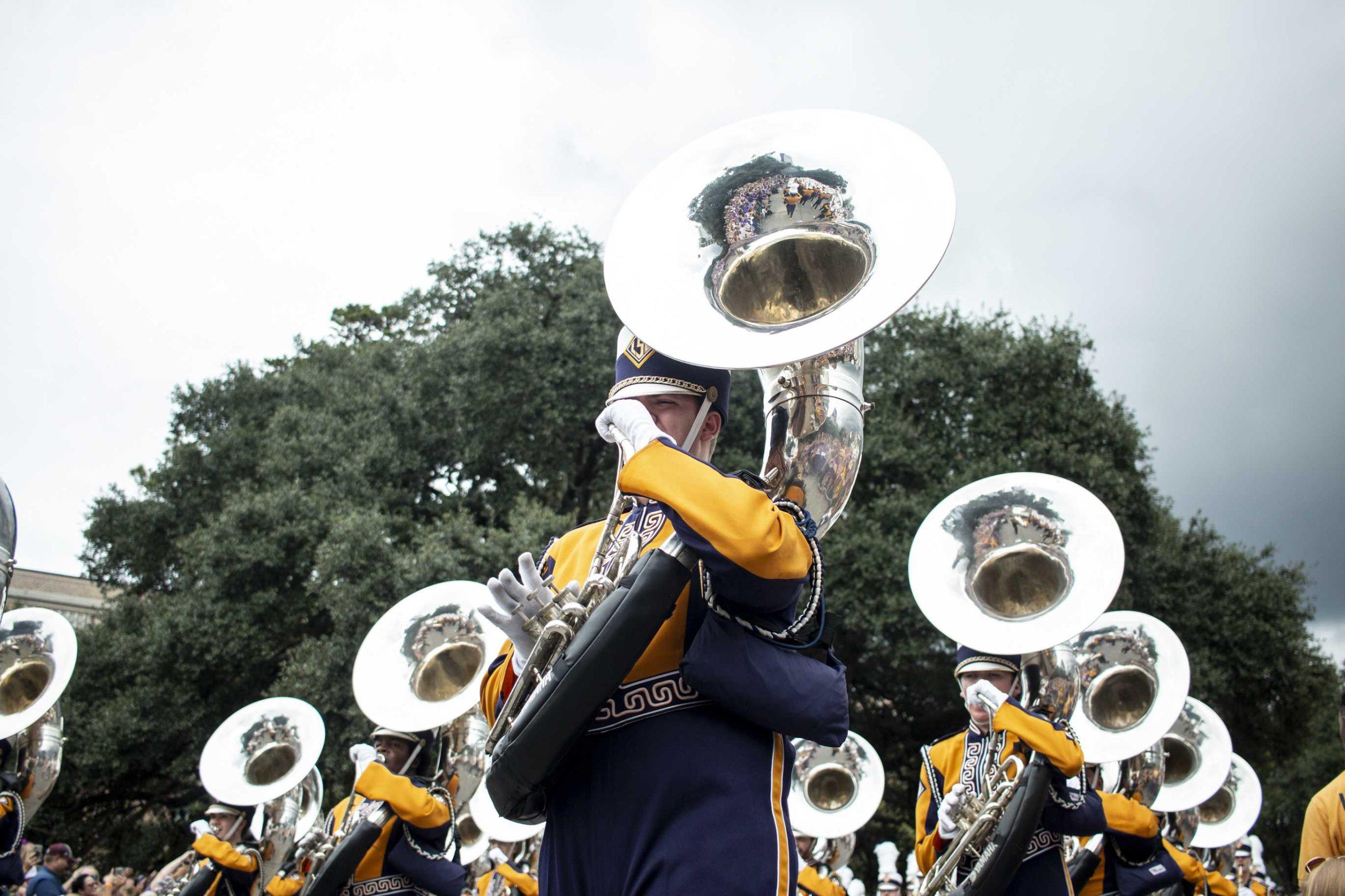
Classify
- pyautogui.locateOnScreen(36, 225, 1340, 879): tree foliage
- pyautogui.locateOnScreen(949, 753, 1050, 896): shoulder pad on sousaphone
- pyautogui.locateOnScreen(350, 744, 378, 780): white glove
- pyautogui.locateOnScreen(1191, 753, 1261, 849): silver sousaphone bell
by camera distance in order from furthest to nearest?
1. pyautogui.locateOnScreen(36, 225, 1340, 879): tree foliage
2. pyautogui.locateOnScreen(1191, 753, 1261, 849): silver sousaphone bell
3. pyautogui.locateOnScreen(350, 744, 378, 780): white glove
4. pyautogui.locateOnScreen(949, 753, 1050, 896): shoulder pad on sousaphone

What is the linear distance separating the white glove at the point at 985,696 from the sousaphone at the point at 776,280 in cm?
253

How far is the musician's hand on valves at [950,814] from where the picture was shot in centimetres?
484

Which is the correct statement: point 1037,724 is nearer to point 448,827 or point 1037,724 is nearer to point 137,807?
point 448,827

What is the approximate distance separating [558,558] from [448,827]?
3.59 metres

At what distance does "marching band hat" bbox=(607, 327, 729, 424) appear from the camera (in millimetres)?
2686

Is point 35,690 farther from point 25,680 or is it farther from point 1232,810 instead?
point 1232,810

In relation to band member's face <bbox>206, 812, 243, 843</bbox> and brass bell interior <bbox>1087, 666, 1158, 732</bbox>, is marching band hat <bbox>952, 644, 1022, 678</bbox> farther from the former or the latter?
band member's face <bbox>206, 812, 243, 843</bbox>

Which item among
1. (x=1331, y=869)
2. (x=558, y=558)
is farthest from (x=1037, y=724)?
(x=558, y=558)

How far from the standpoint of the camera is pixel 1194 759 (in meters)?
8.73

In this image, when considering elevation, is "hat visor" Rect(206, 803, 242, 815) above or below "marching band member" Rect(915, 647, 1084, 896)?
below

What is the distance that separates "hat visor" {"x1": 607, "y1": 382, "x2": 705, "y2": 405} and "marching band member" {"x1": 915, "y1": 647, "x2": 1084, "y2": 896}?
8.76 ft

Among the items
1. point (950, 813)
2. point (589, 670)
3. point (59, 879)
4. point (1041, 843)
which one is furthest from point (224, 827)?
point (589, 670)

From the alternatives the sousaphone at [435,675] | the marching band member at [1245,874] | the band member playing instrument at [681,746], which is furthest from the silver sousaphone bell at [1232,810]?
the band member playing instrument at [681,746]

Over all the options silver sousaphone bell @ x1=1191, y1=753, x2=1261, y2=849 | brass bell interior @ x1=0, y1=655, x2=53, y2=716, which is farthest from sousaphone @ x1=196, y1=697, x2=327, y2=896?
silver sousaphone bell @ x1=1191, y1=753, x2=1261, y2=849
